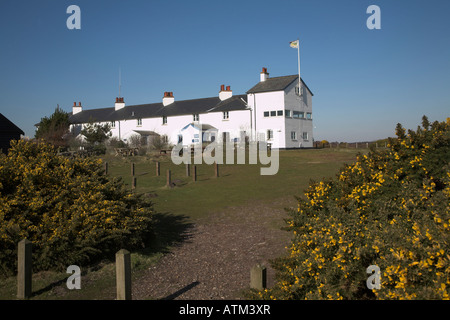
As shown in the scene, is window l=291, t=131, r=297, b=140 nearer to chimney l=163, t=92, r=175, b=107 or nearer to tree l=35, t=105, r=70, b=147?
chimney l=163, t=92, r=175, b=107

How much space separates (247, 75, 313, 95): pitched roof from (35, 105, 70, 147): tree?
2608 centimetres

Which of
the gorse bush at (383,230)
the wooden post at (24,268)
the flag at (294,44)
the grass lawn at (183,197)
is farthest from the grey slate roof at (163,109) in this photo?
the wooden post at (24,268)

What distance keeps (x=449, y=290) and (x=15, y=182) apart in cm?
818

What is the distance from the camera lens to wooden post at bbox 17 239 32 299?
6015mm

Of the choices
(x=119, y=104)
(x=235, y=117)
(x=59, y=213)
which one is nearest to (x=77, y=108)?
(x=119, y=104)

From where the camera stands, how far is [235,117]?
45219 millimetres

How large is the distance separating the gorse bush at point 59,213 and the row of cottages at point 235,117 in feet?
114

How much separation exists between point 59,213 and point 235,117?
126ft

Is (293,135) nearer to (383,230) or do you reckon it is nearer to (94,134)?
(94,134)

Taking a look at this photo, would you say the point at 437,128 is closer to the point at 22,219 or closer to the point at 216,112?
the point at 22,219

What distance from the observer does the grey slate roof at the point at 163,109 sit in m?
47.6

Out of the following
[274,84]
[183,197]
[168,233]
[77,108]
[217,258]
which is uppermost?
[77,108]

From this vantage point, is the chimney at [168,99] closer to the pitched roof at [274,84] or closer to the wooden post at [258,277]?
the pitched roof at [274,84]

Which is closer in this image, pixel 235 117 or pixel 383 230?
pixel 383 230
